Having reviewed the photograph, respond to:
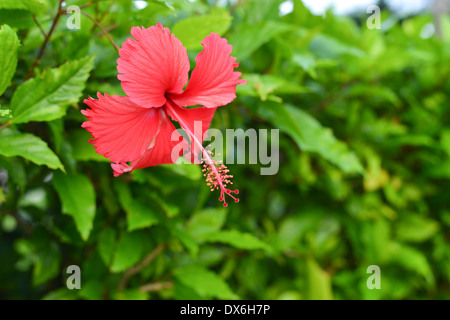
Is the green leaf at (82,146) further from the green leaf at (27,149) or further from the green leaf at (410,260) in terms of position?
the green leaf at (410,260)

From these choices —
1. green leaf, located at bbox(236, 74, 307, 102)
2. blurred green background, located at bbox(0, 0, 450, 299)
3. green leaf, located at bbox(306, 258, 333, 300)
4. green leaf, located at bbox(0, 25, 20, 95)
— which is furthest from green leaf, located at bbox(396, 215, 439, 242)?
green leaf, located at bbox(0, 25, 20, 95)

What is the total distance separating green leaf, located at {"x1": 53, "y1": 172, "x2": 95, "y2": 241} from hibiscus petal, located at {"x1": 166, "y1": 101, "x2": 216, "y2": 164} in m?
0.27

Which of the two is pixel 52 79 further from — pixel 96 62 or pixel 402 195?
pixel 402 195

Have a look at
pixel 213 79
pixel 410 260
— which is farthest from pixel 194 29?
pixel 410 260

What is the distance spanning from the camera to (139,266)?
2.96 feet

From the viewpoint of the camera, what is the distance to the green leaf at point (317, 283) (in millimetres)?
1167

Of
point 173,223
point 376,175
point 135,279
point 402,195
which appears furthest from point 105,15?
point 402,195

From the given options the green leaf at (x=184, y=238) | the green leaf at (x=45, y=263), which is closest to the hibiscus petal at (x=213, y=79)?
the green leaf at (x=184, y=238)

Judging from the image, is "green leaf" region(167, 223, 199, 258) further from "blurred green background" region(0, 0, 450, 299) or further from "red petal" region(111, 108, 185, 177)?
"red petal" region(111, 108, 185, 177)

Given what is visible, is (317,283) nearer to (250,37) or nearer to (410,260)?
(410,260)

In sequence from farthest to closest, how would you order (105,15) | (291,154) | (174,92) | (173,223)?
(291,154)
(173,223)
(105,15)
(174,92)

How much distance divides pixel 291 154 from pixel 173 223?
1.72ft

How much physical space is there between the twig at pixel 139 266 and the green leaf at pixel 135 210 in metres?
0.13

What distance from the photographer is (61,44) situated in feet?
2.53
